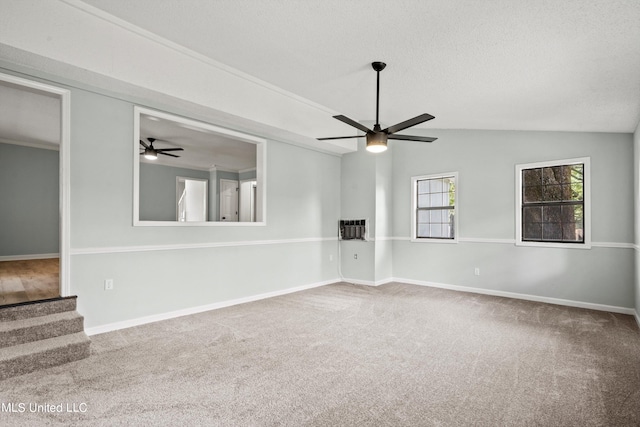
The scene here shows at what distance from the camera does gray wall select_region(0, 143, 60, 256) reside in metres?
6.82

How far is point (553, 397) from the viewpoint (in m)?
2.35

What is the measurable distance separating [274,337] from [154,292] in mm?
1678

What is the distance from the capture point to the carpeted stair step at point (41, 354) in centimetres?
266

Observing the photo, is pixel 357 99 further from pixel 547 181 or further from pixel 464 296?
pixel 464 296

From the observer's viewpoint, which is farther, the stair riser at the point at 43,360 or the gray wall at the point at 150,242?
the gray wall at the point at 150,242

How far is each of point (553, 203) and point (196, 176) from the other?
860 centimetres

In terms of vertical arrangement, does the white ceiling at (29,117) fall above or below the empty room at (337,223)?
above

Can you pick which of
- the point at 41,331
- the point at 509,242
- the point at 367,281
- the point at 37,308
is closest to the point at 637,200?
the point at 509,242

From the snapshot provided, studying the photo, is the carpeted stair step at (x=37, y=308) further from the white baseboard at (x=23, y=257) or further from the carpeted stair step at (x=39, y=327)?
the white baseboard at (x=23, y=257)

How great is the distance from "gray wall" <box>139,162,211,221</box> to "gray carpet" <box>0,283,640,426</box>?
217 inches

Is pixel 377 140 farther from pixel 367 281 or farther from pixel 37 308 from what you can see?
pixel 37 308
